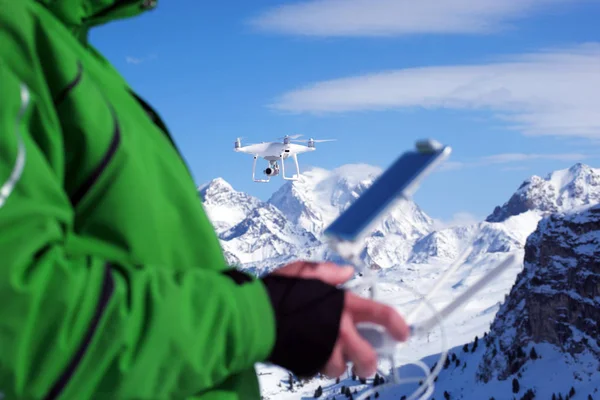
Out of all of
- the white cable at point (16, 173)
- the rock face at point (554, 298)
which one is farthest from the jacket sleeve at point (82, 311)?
the rock face at point (554, 298)

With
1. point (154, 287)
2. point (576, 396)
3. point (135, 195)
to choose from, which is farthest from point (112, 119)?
point (576, 396)

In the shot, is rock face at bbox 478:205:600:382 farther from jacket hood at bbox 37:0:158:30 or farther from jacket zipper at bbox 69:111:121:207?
jacket zipper at bbox 69:111:121:207

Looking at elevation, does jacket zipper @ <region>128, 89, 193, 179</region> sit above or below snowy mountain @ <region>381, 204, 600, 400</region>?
above

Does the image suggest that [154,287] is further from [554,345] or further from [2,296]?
[554,345]

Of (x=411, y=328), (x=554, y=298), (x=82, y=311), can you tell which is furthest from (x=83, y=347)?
(x=554, y=298)

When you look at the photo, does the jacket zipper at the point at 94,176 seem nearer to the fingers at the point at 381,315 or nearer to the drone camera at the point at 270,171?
the fingers at the point at 381,315

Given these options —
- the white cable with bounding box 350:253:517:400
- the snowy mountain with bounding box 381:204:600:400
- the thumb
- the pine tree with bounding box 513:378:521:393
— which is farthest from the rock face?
the thumb
